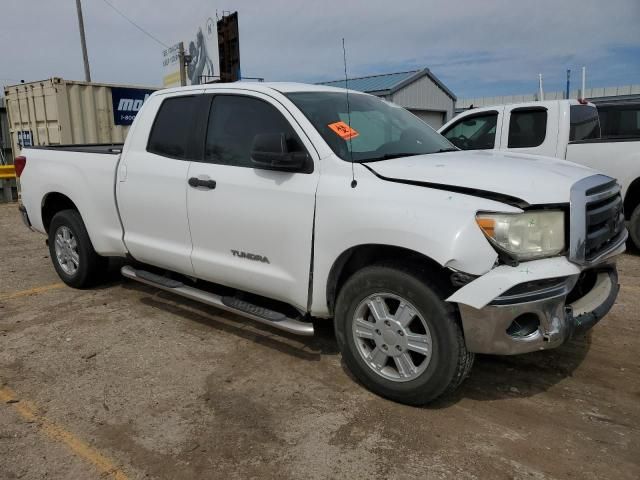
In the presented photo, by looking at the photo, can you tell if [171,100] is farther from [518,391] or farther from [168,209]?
[518,391]

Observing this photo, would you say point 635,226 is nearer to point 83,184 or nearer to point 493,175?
point 493,175

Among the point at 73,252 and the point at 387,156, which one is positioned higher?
the point at 387,156

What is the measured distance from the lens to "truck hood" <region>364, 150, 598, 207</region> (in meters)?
2.77

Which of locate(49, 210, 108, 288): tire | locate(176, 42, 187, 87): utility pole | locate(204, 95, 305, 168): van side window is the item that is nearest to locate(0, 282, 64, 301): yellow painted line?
locate(49, 210, 108, 288): tire

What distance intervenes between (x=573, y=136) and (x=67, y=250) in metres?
→ 6.11

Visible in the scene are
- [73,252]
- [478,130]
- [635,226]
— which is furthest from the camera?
[478,130]

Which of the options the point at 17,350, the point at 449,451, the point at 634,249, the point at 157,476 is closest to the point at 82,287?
the point at 17,350

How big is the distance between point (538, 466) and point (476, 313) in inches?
30.7

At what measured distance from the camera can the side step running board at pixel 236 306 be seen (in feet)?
11.3

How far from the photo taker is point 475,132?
752 cm

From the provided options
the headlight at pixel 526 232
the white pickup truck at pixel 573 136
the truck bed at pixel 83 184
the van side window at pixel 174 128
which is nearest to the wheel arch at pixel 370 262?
the headlight at pixel 526 232

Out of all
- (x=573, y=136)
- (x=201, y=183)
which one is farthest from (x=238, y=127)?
(x=573, y=136)

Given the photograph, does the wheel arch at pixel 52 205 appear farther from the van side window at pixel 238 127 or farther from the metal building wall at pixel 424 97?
the metal building wall at pixel 424 97

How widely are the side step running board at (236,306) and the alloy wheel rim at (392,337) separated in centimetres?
38
